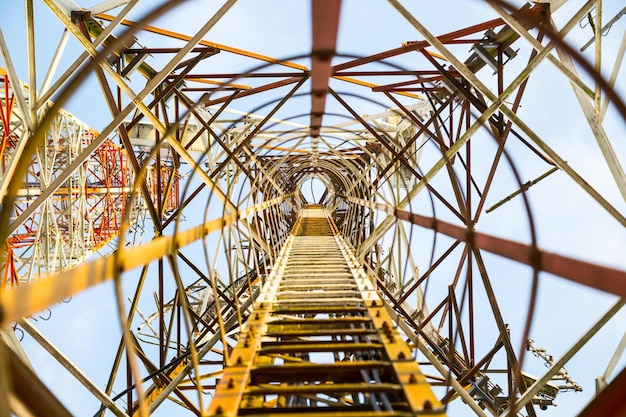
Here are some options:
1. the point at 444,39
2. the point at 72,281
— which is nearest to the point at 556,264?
the point at 72,281

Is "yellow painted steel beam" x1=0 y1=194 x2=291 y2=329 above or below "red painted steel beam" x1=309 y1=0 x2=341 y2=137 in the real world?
below

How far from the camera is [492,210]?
729 cm

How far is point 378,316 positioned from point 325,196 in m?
23.3

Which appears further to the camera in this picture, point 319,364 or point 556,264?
point 319,364

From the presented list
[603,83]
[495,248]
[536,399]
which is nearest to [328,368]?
[495,248]

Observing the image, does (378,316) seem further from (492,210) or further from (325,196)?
Answer: (325,196)

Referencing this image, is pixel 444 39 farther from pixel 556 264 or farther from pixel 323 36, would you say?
pixel 556 264

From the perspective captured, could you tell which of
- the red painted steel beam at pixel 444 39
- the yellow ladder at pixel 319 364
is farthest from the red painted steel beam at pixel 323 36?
the red painted steel beam at pixel 444 39

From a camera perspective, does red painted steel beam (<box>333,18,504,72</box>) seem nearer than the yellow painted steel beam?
No

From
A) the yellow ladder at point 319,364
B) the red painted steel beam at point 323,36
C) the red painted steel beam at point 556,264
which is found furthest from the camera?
the yellow ladder at point 319,364

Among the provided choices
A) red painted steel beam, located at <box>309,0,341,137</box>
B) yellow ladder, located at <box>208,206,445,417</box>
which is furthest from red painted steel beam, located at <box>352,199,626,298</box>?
red painted steel beam, located at <box>309,0,341,137</box>

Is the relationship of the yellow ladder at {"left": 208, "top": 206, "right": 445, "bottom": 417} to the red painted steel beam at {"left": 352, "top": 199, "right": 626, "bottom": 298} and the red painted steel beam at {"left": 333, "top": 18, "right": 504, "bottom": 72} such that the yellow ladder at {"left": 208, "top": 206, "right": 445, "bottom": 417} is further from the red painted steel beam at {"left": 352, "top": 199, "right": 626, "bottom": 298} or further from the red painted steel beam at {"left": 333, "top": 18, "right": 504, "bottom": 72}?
the red painted steel beam at {"left": 333, "top": 18, "right": 504, "bottom": 72}

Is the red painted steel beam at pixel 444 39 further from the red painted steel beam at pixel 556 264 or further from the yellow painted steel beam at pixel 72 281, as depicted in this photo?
the yellow painted steel beam at pixel 72 281

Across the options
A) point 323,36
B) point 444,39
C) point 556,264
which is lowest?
point 556,264
